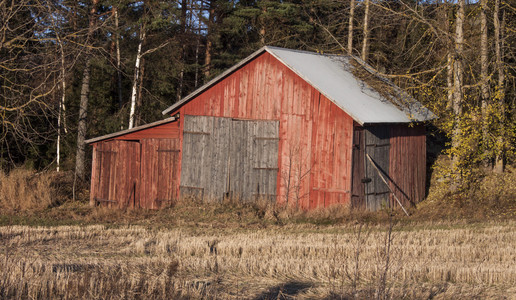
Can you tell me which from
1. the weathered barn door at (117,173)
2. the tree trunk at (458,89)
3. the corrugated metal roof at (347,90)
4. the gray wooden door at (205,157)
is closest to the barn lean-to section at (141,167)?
the weathered barn door at (117,173)

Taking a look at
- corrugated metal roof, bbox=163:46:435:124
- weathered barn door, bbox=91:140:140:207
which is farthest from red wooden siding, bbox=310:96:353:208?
weathered barn door, bbox=91:140:140:207

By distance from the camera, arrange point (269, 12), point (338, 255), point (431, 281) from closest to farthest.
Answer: point (431, 281)
point (338, 255)
point (269, 12)

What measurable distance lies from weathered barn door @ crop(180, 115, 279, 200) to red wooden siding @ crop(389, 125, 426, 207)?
3.79m

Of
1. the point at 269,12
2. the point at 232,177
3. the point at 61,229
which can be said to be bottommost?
the point at 61,229

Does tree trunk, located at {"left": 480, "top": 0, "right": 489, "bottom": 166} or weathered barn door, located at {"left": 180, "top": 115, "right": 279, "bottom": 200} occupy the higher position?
tree trunk, located at {"left": 480, "top": 0, "right": 489, "bottom": 166}

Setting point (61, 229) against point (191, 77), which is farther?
point (191, 77)

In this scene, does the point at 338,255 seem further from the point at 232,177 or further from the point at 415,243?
the point at 232,177

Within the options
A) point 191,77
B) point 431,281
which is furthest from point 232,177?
point 191,77

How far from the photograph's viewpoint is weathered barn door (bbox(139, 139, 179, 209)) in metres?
19.3

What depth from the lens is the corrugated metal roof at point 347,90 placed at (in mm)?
17453

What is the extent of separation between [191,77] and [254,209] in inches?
752

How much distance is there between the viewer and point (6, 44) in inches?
535

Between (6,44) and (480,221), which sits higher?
(6,44)

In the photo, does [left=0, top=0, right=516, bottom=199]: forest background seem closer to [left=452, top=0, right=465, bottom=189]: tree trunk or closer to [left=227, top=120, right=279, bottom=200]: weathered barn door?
[left=452, top=0, right=465, bottom=189]: tree trunk
